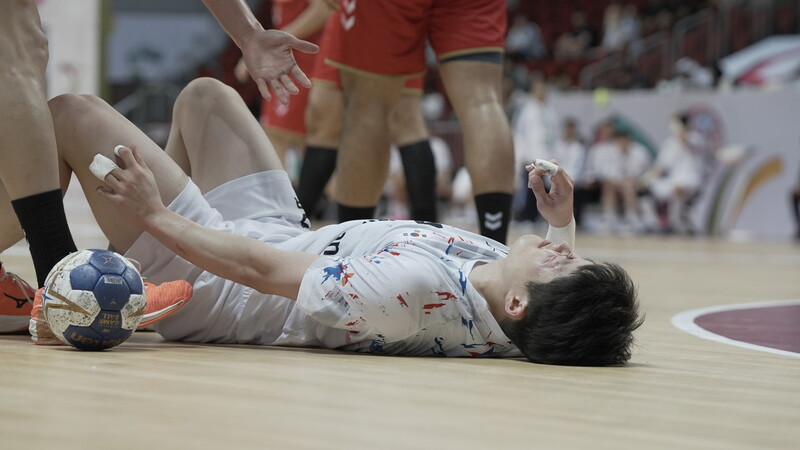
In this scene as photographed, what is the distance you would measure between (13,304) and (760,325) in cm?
254

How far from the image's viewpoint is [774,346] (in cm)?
327

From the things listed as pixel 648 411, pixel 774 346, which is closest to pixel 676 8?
pixel 774 346

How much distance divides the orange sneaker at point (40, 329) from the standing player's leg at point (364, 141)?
2.14 meters

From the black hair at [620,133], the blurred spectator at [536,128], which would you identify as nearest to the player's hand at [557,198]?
the blurred spectator at [536,128]

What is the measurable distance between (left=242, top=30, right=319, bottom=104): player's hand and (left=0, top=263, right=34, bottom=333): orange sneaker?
0.82 metres

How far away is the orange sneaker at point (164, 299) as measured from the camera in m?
2.67

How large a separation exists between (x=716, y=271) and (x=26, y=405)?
604cm

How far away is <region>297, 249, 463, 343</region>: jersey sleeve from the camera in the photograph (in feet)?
8.30

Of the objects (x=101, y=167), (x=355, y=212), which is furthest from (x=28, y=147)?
(x=355, y=212)

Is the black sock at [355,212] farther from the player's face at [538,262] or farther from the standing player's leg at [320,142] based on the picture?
the player's face at [538,262]

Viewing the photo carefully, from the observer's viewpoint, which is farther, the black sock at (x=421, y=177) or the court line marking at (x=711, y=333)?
the black sock at (x=421, y=177)

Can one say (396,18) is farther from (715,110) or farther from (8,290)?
(715,110)

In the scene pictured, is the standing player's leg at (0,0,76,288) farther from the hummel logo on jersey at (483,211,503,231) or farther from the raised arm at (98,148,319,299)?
the hummel logo on jersey at (483,211,503,231)

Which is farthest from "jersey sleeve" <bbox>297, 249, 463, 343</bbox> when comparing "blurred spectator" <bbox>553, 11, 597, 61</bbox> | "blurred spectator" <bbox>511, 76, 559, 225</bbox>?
"blurred spectator" <bbox>553, 11, 597, 61</bbox>
